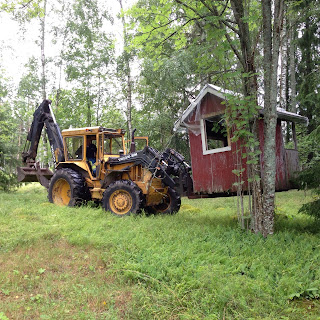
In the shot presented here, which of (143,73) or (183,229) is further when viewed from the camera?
(143,73)

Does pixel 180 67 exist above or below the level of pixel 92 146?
above

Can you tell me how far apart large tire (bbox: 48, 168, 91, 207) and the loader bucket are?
140cm

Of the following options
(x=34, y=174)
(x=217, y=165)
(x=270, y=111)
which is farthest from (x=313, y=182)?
(x=34, y=174)

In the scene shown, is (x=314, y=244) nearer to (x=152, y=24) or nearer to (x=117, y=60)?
(x=152, y=24)

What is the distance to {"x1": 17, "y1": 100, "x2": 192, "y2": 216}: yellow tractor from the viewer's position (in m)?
8.35

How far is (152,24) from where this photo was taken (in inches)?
249

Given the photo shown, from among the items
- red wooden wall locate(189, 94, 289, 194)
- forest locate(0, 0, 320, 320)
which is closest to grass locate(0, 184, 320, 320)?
forest locate(0, 0, 320, 320)

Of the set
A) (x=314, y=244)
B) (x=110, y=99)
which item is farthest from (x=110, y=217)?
(x=110, y=99)

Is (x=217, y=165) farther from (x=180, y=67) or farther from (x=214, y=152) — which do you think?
(x=180, y=67)

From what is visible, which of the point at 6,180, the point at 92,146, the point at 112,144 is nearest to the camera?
the point at 92,146

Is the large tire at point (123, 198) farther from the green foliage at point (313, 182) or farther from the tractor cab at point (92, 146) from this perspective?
the green foliage at point (313, 182)

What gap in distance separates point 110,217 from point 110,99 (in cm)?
1397

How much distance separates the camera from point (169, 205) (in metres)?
9.13

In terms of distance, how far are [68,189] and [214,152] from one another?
543cm
